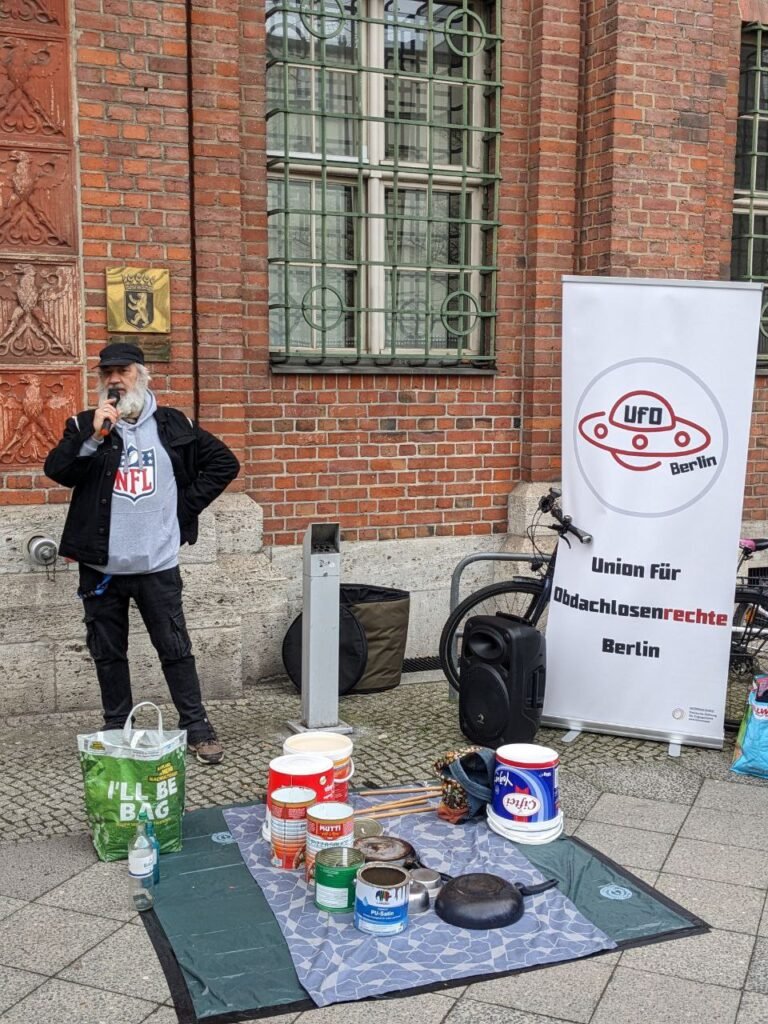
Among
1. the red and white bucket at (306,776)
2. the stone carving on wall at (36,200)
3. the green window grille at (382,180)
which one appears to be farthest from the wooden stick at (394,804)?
the stone carving on wall at (36,200)

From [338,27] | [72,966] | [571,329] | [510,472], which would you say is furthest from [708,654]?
[338,27]

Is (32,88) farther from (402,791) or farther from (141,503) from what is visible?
(402,791)

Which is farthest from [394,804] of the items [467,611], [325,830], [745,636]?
[745,636]

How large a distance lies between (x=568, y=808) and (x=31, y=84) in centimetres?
455

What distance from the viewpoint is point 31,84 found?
5535 millimetres

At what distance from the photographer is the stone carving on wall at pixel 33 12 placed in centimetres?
546

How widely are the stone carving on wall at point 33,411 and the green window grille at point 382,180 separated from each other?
1402 mm

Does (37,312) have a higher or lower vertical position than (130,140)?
lower

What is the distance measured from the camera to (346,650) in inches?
246

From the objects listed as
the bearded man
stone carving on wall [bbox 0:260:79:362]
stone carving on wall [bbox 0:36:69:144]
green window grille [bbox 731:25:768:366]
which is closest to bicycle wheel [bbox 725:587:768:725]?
green window grille [bbox 731:25:768:366]

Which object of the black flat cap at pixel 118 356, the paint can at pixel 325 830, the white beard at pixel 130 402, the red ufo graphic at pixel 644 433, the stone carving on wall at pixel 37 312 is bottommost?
the paint can at pixel 325 830

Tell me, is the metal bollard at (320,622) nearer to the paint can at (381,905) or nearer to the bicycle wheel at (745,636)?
the paint can at (381,905)

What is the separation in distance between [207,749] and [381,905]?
185 centimetres

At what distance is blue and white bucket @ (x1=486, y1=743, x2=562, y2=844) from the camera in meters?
4.29
